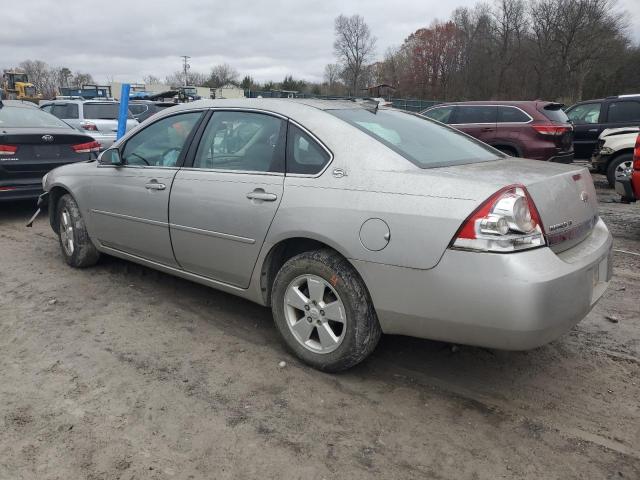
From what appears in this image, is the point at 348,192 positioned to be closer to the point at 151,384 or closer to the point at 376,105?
the point at 376,105

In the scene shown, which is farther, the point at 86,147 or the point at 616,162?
the point at 616,162

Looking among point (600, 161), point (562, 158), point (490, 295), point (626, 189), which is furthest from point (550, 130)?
point (490, 295)

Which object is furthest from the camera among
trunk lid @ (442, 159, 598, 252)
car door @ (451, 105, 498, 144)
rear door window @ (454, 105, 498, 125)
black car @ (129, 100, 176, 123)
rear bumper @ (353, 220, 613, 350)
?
black car @ (129, 100, 176, 123)

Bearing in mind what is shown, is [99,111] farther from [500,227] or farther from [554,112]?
[500,227]

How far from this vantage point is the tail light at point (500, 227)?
2430 mm

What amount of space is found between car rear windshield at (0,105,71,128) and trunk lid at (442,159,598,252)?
689cm

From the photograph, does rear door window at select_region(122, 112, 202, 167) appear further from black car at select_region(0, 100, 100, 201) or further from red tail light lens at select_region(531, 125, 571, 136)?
red tail light lens at select_region(531, 125, 571, 136)

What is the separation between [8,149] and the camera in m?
6.84

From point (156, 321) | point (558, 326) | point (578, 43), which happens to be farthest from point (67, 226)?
point (578, 43)

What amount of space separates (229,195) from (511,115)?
26.6 ft

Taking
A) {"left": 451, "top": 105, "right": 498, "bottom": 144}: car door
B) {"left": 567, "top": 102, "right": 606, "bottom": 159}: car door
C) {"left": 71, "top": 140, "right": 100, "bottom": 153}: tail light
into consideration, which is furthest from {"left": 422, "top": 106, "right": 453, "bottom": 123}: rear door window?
{"left": 71, "top": 140, "right": 100, "bottom": 153}: tail light

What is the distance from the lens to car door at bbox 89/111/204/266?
3.97 metres

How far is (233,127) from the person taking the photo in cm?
370

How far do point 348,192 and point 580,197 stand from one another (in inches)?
51.2
